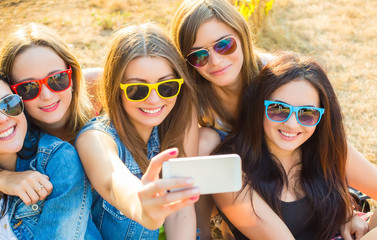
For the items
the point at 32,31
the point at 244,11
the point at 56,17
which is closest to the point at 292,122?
the point at 32,31

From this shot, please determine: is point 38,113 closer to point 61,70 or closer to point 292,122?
point 61,70

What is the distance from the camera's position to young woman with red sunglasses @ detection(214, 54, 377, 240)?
96.9 inches

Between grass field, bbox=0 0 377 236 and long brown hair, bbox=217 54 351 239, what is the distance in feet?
6.46

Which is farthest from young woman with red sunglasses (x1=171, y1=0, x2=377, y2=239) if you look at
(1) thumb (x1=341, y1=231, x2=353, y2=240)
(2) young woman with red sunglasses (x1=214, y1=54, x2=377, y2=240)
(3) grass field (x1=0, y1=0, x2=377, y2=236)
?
(3) grass field (x1=0, y1=0, x2=377, y2=236)

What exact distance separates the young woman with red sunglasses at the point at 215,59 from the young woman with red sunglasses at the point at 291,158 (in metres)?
0.24

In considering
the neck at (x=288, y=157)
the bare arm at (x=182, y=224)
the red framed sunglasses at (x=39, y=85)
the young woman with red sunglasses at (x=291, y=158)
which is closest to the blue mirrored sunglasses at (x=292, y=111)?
the young woman with red sunglasses at (x=291, y=158)

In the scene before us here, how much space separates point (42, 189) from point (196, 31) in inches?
56.6

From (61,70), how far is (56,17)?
4241mm

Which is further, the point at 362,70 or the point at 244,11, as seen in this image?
the point at 362,70

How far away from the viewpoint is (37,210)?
2180mm

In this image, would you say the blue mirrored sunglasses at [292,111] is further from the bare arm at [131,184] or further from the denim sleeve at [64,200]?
the denim sleeve at [64,200]

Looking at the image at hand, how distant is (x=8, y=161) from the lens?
7.59 ft

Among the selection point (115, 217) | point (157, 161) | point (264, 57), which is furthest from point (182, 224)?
point (264, 57)

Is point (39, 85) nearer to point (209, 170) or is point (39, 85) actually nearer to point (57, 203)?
point (57, 203)
